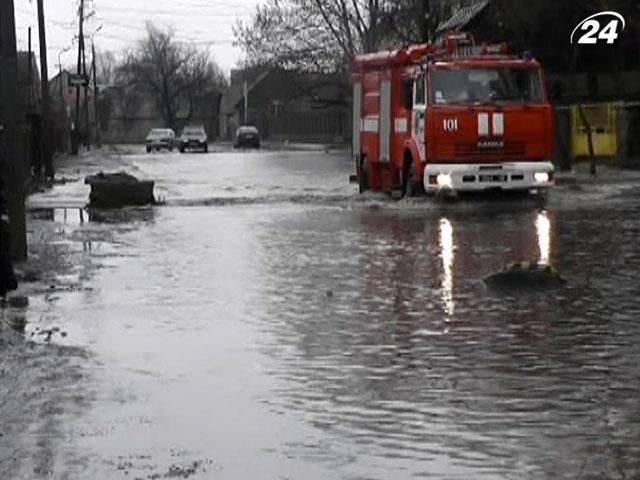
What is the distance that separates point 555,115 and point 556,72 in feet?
21.2

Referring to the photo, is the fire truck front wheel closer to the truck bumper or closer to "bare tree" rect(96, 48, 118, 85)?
the truck bumper

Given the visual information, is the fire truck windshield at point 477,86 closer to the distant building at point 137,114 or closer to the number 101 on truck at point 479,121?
the number 101 on truck at point 479,121

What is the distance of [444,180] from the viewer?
994 inches

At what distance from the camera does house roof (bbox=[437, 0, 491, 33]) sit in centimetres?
5012

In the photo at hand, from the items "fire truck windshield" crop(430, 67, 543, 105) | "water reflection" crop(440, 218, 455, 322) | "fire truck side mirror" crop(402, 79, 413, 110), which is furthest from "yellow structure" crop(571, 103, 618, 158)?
"water reflection" crop(440, 218, 455, 322)

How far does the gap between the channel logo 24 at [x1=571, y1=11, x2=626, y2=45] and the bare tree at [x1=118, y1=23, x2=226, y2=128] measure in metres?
101

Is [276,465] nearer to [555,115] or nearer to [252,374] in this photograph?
[252,374]

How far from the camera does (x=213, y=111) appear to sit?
150000 millimetres

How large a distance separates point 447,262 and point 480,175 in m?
9.42

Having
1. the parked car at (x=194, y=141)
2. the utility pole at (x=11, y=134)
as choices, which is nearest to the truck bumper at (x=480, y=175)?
the utility pole at (x=11, y=134)

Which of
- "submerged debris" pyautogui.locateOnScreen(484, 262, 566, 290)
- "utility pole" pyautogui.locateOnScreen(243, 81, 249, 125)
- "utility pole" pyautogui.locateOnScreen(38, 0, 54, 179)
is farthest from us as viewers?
"utility pole" pyautogui.locateOnScreen(243, 81, 249, 125)

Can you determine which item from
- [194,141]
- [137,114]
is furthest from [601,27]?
[137,114]


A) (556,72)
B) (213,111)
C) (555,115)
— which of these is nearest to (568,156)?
(555,115)

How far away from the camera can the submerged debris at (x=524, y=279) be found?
44.5 ft
